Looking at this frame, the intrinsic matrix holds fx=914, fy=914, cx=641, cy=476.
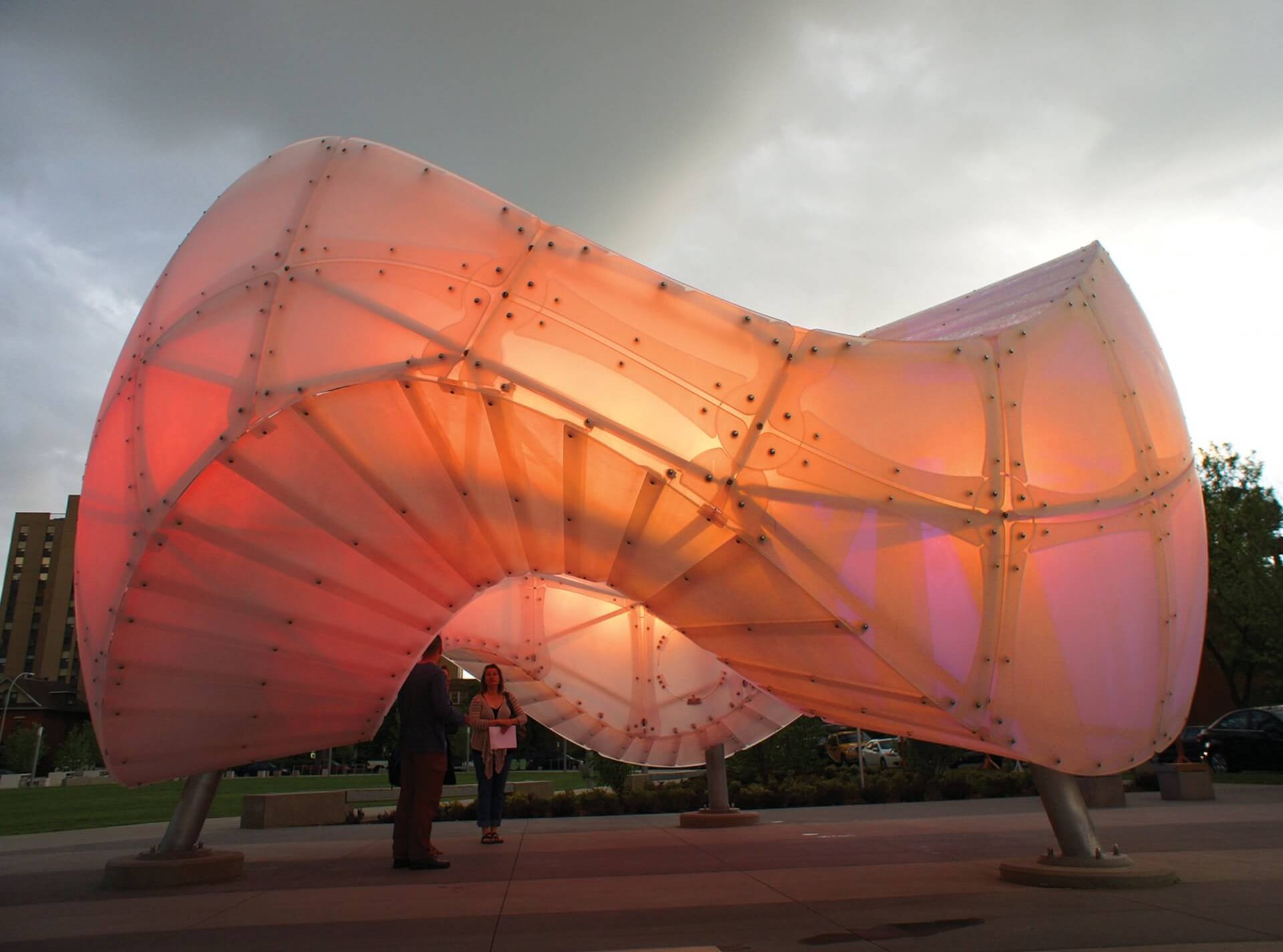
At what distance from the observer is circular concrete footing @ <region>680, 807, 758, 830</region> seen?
480 inches

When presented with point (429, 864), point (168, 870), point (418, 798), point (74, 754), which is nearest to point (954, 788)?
point (429, 864)

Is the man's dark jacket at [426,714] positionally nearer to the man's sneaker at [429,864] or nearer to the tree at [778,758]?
the man's sneaker at [429,864]

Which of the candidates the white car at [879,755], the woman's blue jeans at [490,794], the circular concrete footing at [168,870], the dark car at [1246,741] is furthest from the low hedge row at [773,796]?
the white car at [879,755]

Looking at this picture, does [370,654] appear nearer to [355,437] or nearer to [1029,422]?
[355,437]

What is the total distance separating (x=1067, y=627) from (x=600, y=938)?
367 centimetres

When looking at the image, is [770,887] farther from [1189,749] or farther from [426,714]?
[1189,749]

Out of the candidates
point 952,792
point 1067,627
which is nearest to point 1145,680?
point 1067,627

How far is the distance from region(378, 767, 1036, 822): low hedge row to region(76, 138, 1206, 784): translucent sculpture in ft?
26.9

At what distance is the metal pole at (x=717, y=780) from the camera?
493 inches

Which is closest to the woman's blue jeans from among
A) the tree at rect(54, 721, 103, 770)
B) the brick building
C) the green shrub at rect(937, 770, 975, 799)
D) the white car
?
the green shrub at rect(937, 770, 975, 799)

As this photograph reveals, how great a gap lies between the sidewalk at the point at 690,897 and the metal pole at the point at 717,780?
1487mm

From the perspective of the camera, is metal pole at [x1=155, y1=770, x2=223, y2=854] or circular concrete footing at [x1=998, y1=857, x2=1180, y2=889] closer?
circular concrete footing at [x1=998, y1=857, x2=1180, y2=889]

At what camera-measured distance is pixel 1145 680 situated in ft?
21.2

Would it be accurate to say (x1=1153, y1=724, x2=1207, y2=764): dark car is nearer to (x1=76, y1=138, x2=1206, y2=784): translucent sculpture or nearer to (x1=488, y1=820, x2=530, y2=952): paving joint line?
(x1=488, y1=820, x2=530, y2=952): paving joint line
